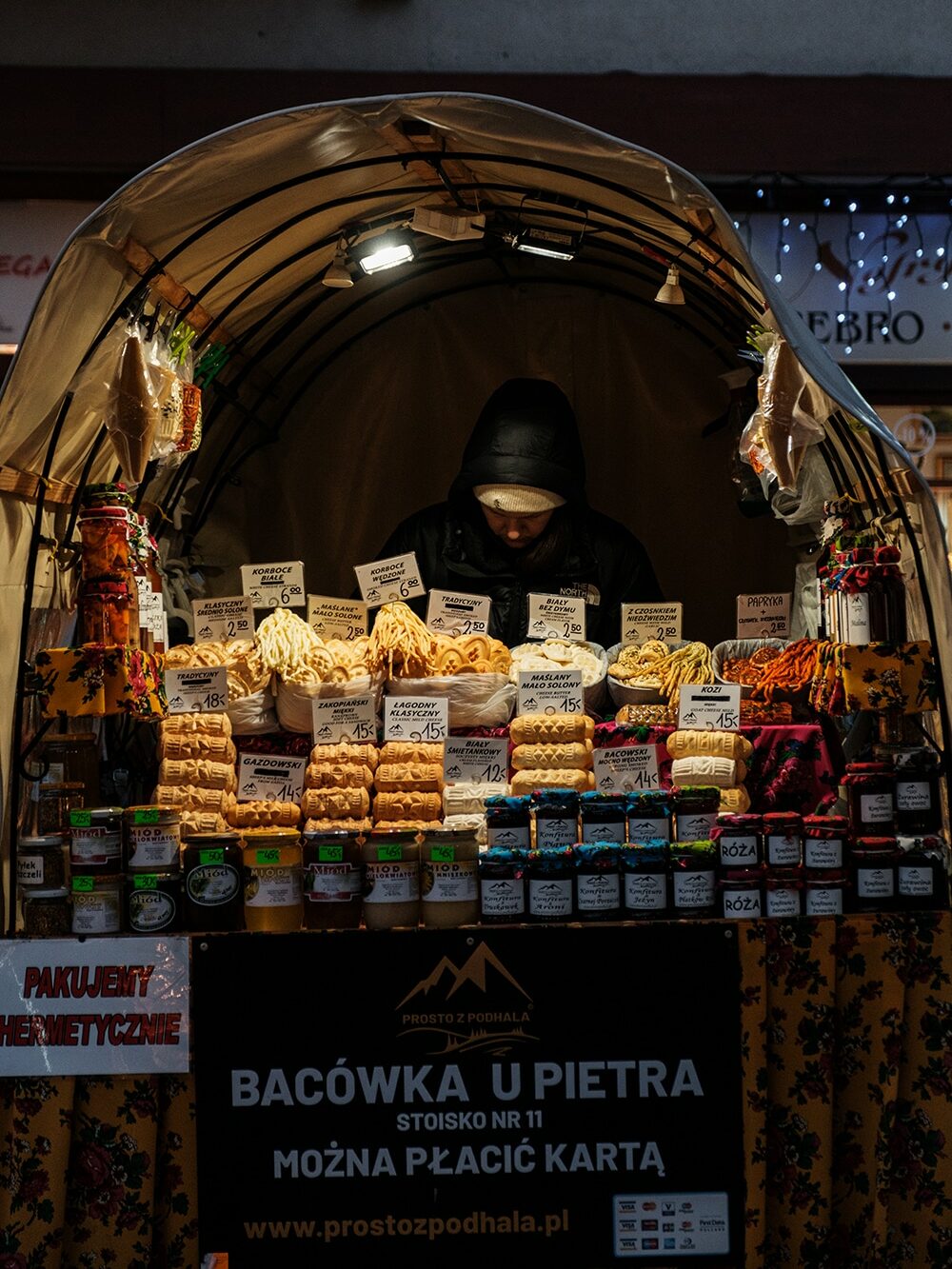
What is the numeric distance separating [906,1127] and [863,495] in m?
2.38

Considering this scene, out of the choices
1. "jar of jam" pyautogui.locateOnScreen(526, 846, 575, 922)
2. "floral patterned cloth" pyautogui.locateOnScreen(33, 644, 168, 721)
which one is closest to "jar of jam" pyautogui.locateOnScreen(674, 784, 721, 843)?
"jar of jam" pyautogui.locateOnScreen(526, 846, 575, 922)

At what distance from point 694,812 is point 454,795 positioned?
100 cm

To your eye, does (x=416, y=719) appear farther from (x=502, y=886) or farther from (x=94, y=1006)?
(x=94, y=1006)

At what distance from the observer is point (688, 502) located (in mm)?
7301

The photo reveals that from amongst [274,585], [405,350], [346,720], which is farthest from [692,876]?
[405,350]

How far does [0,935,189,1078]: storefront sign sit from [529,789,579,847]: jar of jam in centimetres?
97

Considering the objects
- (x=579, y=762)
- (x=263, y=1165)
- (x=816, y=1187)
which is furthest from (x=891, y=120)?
(x=263, y=1165)

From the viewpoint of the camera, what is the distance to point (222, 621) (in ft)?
16.9

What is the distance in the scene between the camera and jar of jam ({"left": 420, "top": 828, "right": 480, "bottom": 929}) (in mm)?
3566

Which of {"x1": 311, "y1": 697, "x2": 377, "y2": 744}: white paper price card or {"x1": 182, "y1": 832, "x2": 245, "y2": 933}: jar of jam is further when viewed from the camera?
{"x1": 311, "y1": 697, "x2": 377, "y2": 744}: white paper price card

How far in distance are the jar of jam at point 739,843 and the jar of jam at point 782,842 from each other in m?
0.03

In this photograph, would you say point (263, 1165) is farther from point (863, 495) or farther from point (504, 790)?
point (863, 495)

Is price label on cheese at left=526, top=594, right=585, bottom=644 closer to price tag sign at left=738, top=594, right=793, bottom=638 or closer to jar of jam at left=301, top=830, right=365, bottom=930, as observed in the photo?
price tag sign at left=738, top=594, right=793, bottom=638

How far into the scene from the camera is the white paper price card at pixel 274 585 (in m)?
5.42
